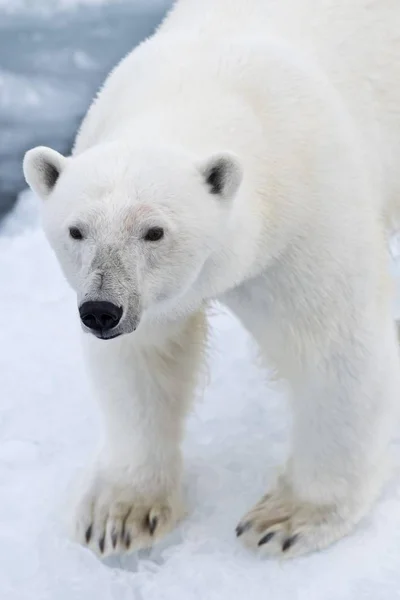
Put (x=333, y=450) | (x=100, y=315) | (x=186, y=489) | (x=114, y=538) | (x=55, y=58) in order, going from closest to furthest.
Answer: (x=100, y=315), (x=333, y=450), (x=114, y=538), (x=186, y=489), (x=55, y=58)

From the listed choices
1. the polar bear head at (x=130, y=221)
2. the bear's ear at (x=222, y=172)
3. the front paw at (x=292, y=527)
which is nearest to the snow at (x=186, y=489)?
the front paw at (x=292, y=527)

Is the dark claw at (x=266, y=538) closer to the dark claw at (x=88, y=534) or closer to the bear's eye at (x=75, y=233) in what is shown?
the dark claw at (x=88, y=534)

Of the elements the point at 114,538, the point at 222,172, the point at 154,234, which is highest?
the point at 222,172

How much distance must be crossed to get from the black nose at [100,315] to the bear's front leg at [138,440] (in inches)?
24.8

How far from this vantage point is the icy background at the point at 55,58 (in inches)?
197

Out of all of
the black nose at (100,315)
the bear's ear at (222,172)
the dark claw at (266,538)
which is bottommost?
the dark claw at (266,538)

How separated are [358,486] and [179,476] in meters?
0.47

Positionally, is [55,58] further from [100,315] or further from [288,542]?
[100,315]

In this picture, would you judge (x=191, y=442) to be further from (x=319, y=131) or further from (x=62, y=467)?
(x=319, y=131)

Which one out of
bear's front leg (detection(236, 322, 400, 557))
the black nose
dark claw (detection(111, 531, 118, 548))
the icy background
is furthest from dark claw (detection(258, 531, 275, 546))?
the icy background

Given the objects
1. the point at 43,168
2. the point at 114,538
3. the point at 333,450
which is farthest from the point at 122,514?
the point at 43,168

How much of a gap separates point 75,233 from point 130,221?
10 centimetres

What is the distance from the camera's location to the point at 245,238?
6.32ft

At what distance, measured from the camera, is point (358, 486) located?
7.82 ft
